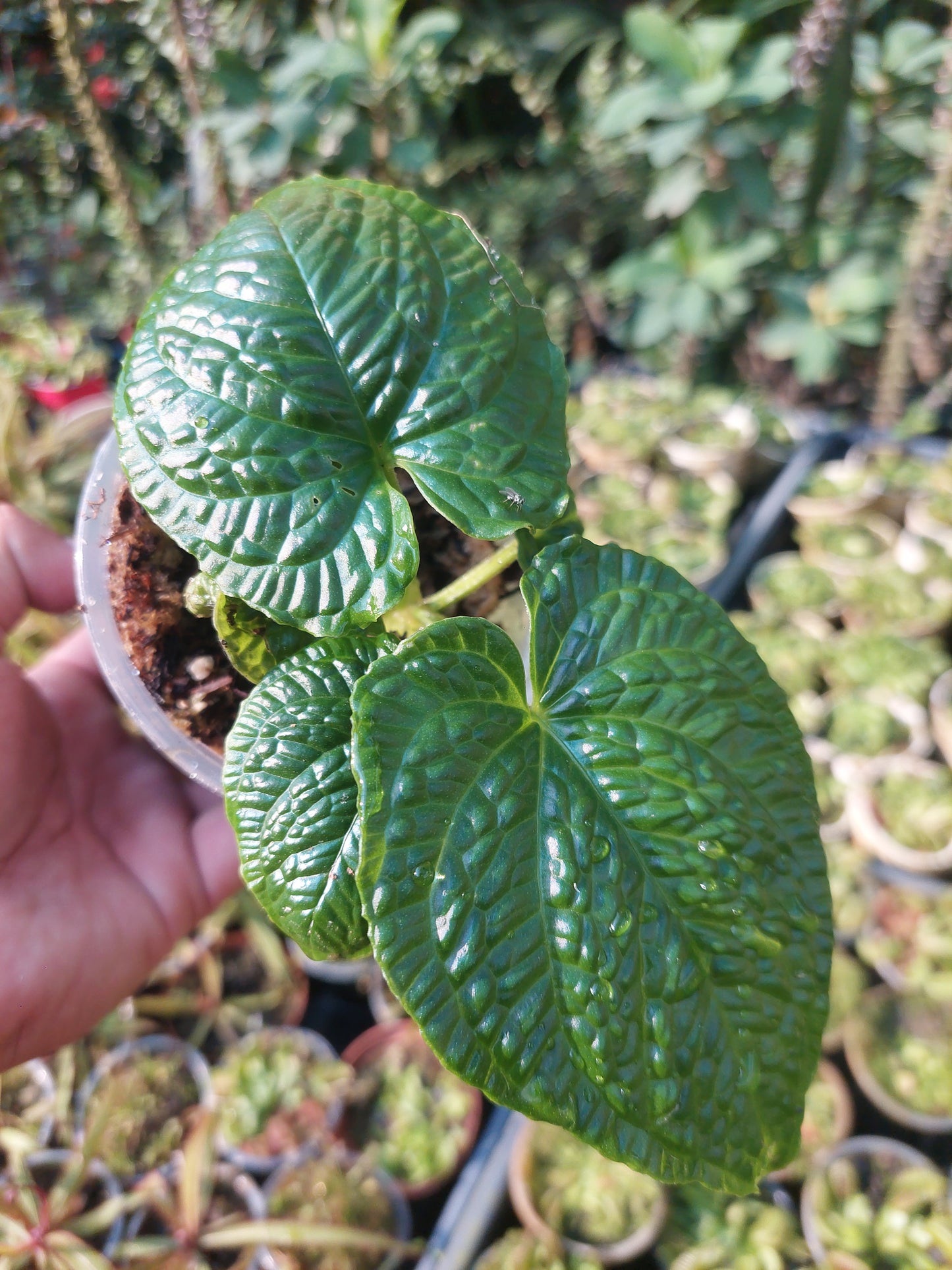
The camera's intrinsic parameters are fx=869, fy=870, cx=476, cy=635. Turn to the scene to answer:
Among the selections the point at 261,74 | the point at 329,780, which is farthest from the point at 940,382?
the point at 329,780

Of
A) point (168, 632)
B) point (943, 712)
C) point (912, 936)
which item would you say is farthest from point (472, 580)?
point (943, 712)

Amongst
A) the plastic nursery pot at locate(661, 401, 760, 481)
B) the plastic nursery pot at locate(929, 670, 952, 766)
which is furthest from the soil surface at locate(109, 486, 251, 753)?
the plastic nursery pot at locate(661, 401, 760, 481)

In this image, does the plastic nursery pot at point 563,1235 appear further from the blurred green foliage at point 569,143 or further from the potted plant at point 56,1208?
the blurred green foliage at point 569,143

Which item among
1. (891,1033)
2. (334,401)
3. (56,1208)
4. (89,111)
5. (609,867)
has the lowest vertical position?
(891,1033)

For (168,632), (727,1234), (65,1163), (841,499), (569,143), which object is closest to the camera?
(168,632)

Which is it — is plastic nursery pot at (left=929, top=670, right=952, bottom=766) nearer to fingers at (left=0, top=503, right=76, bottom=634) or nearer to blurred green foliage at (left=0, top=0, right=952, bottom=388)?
blurred green foliage at (left=0, top=0, right=952, bottom=388)

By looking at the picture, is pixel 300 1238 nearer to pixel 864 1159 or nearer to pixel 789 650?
pixel 864 1159
